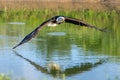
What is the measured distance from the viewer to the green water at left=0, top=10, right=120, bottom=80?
9.46m

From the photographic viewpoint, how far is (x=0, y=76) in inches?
311

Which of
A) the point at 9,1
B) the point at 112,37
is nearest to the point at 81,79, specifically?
the point at 112,37

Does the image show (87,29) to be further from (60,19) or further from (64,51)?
(60,19)

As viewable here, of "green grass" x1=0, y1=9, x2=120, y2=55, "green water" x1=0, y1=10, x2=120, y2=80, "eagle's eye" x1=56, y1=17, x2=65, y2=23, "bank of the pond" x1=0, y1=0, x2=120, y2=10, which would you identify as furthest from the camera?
"bank of the pond" x1=0, y1=0, x2=120, y2=10

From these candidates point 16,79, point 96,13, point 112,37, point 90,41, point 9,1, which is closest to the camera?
point 16,79

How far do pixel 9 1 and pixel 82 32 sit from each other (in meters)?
Answer: 10.0

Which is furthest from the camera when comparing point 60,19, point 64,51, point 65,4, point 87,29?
point 65,4

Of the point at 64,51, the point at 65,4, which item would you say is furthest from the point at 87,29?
the point at 65,4

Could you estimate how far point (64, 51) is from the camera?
38.0 feet

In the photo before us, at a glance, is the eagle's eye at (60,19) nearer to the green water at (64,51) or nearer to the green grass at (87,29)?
the green water at (64,51)

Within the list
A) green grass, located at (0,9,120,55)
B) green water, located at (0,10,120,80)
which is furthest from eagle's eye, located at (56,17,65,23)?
green grass, located at (0,9,120,55)

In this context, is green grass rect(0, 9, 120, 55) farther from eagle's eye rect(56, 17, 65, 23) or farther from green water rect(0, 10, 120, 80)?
eagle's eye rect(56, 17, 65, 23)

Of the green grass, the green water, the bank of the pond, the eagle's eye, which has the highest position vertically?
the eagle's eye

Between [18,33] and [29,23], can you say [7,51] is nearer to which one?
[18,33]
